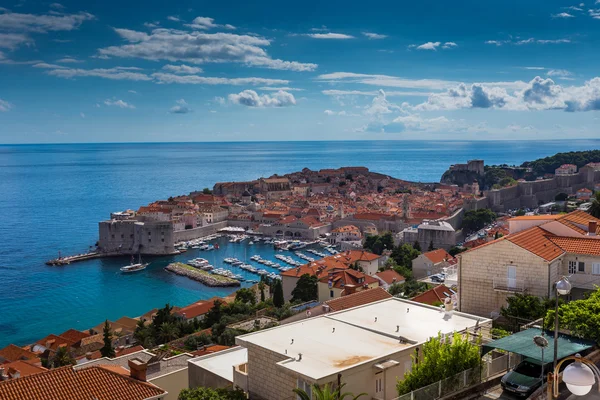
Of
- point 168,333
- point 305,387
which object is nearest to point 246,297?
point 168,333

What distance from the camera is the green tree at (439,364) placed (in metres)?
4.01

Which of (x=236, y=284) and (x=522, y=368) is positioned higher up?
(x=522, y=368)

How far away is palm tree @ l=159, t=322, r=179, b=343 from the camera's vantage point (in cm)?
1495

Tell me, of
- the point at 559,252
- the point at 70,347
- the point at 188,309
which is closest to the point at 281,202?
the point at 188,309

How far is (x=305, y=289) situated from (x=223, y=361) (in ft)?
38.7

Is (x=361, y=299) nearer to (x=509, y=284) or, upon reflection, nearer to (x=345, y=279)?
(x=509, y=284)

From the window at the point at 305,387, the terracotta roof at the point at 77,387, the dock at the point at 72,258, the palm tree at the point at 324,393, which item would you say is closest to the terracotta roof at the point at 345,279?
the terracotta roof at the point at 77,387

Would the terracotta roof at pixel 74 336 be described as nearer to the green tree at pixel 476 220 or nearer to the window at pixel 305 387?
the window at pixel 305 387

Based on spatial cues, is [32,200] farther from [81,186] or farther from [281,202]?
[281,202]

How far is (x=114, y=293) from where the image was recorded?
2606 centimetres

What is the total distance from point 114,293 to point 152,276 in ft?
11.9

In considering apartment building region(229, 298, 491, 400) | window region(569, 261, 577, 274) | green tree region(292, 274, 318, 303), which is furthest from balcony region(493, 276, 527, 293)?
green tree region(292, 274, 318, 303)

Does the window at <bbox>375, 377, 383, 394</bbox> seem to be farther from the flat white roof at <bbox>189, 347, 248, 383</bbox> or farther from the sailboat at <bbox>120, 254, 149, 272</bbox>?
the sailboat at <bbox>120, 254, 149, 272</bbox>

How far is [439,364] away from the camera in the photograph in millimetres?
4035
